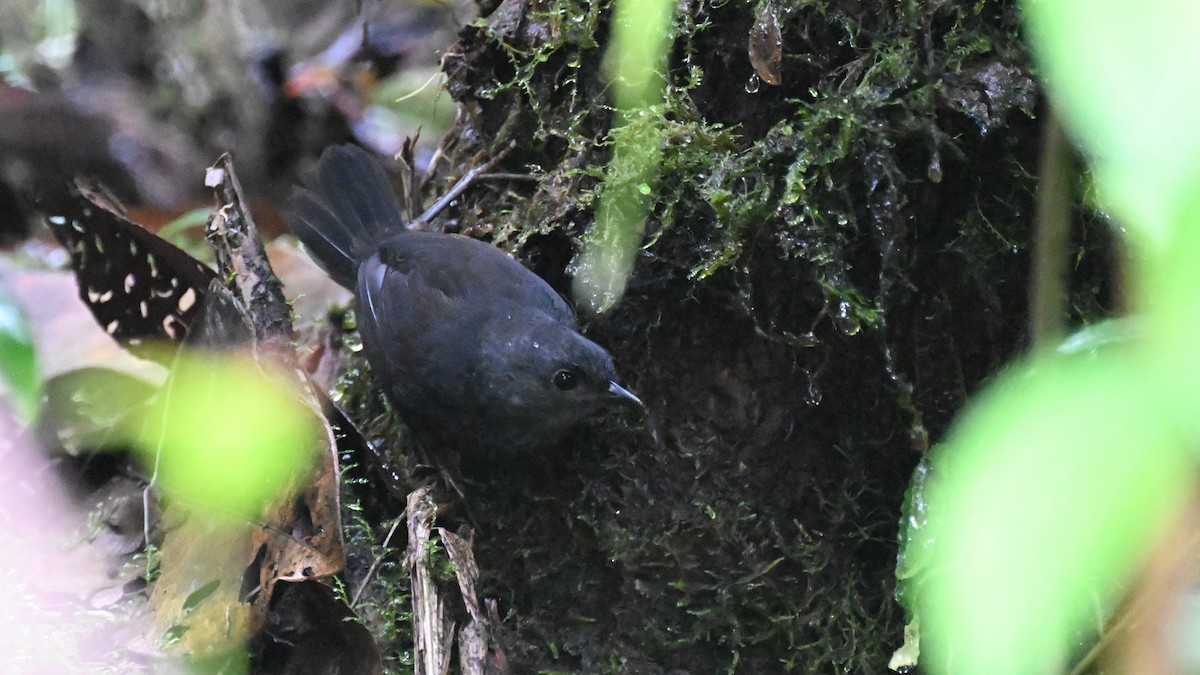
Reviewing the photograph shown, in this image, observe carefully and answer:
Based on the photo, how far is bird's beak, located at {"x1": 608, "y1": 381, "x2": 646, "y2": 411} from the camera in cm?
279

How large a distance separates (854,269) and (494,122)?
147cm

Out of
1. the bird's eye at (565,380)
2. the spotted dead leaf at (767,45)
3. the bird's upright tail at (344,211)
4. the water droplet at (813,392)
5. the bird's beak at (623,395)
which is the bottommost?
the water droplet at (813,392)

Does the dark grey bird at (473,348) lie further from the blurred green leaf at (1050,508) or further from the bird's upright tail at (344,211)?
the blurred green leaf at (1050,508)

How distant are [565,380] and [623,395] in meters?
0.29

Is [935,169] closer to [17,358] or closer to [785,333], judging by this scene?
[785,333]

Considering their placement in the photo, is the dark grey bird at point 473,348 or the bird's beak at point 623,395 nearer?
the bird's beak at point 623,395

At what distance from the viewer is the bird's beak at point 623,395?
2.79 meters

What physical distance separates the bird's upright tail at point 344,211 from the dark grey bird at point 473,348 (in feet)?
0.66

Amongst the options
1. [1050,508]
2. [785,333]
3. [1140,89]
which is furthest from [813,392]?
[1140,89]

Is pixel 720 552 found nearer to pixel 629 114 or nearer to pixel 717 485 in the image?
pixel 717 485

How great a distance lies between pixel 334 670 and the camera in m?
2.48

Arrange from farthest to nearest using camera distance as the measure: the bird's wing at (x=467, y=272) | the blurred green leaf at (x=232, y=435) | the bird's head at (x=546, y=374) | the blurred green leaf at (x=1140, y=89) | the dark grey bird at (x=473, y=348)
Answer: the bird's wing at (x=467, y=272)
the dark grey bird at (x=473, y=348)
the bird's head at (x=546, y=374)
the blurred green leaf at (x=232, y=435)
the blurred green leaf at (x=1140, y=89)

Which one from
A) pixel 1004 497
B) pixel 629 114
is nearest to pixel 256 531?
pixel 629 114

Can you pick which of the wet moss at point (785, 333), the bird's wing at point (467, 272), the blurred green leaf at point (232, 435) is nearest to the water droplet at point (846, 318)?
the wet moss at point (785, 333)
